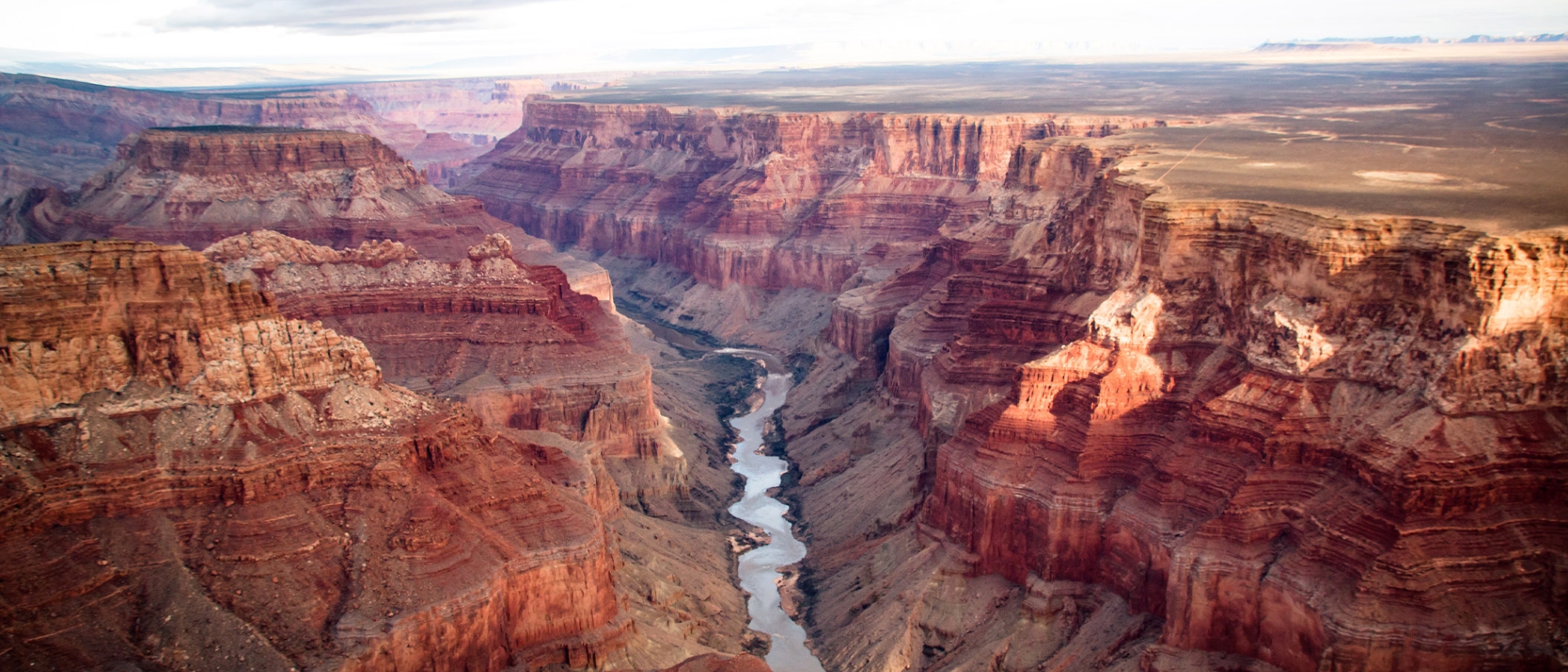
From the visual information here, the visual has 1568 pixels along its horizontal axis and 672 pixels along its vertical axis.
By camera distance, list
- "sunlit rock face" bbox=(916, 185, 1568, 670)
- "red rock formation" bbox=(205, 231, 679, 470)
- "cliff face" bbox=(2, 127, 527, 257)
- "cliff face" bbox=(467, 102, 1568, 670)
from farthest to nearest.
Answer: "cliff face" bbox=(2, 127, 527, 257) → "red rock formation" bbox=(205, 231, 679, 470) → "cliff face" bbox=(467, 102, 1568, 670) → "sunlit rock face" bbox=(916, 185, 1568, 670)

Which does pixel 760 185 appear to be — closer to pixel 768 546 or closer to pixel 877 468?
pixel 877 468

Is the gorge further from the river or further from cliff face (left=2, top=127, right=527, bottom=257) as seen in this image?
cliff face (left=2, top=127, right=527, bottom=257)

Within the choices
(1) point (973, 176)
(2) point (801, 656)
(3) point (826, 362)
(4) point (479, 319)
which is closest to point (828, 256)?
(1) point (973, 176)

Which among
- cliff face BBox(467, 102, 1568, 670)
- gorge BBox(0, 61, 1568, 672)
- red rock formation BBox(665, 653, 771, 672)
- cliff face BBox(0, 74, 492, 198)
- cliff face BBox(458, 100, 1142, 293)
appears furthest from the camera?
cliff face BBox(0, 74, 492, 198)

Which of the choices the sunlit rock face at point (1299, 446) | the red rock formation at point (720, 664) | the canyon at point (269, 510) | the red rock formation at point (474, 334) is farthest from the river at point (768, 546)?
the red rock formation at point (720, 664)

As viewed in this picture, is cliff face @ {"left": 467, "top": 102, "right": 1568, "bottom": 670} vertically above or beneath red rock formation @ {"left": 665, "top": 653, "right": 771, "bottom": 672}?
above

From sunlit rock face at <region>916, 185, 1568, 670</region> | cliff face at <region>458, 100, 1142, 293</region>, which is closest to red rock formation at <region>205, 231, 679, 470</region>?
sunlit rock face at <region>916, 185, 1568, 670</region>

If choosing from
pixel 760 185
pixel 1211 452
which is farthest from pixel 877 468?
pixel 760 185
